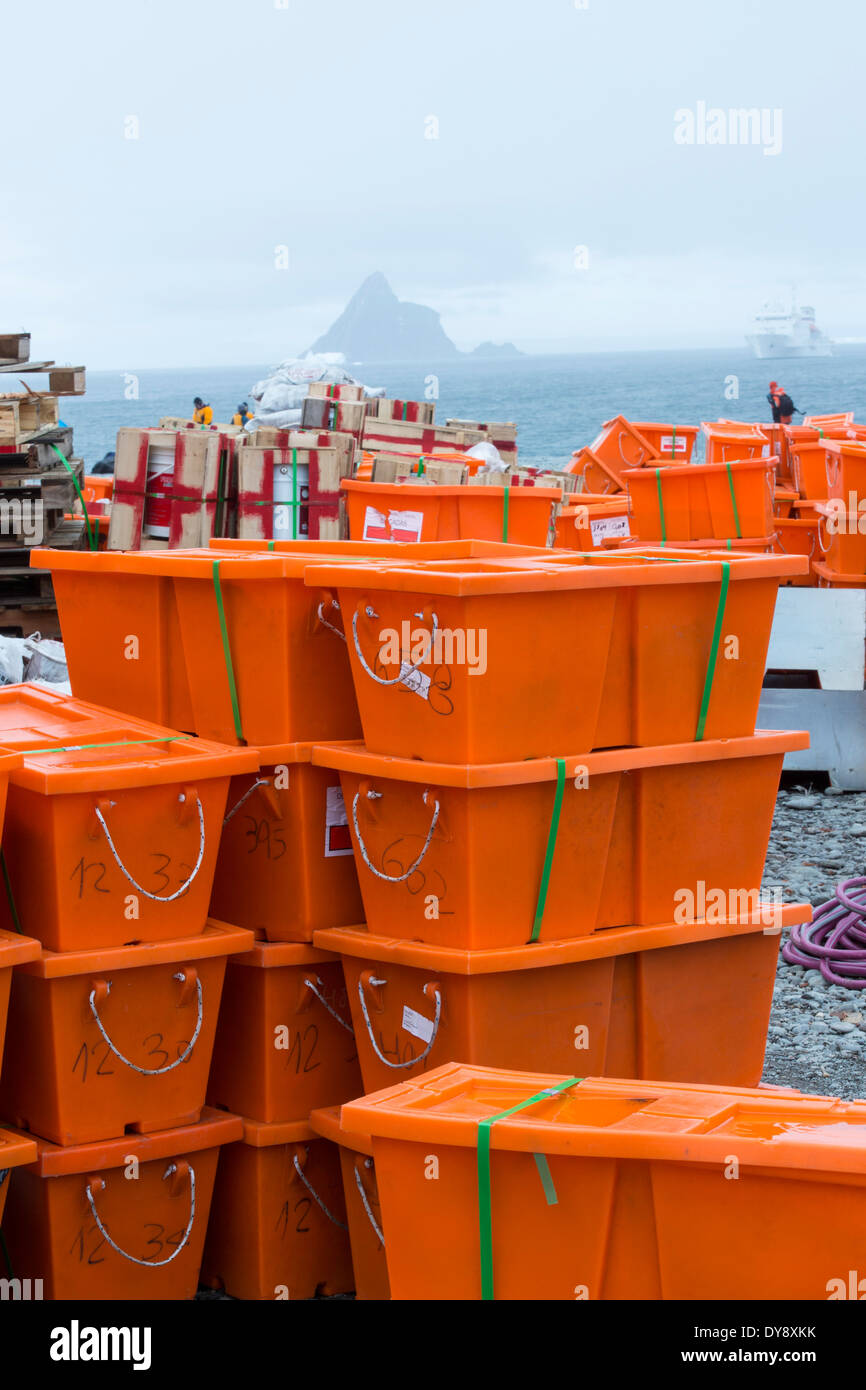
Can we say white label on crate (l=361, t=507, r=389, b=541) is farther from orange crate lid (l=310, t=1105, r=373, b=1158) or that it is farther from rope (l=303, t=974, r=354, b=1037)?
orange crate lid (l=310, t=1105, r=373, b=1158)

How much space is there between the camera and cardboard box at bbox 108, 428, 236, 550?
26.5 feet

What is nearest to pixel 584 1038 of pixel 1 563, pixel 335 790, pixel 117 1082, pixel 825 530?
pixel 335 790

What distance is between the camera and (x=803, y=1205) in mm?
2725

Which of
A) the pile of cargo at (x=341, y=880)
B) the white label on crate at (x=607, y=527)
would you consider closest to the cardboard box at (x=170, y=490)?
the white label on crate at (x=607, y=527)

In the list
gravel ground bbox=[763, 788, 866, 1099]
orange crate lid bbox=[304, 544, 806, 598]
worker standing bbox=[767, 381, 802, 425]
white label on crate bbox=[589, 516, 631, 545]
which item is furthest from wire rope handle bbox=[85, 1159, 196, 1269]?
worker standing bbox=[767, 381, 802, 425]

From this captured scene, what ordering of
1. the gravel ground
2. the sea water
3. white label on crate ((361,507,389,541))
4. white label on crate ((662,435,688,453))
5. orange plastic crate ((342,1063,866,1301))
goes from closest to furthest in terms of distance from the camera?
orange plastic crate ((342,1063,866,1301))
the gravel ground
white label on crate ((361,507,389,541))
white label on crate ((662,435,688,453))
the sea water

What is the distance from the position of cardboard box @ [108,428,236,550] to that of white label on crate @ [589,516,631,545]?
319 cm

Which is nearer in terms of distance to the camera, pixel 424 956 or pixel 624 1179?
pixel 624 1179

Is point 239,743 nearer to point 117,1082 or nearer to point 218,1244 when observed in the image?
point 117,1082

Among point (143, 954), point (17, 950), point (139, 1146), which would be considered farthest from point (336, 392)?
point (17, 950)

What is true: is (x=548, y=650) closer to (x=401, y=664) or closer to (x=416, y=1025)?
(x=401, y=664)

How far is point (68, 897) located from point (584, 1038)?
1444 millimetres

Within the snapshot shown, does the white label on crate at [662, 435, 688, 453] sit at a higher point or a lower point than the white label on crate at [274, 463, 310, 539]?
higher

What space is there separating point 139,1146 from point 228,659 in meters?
1.34
